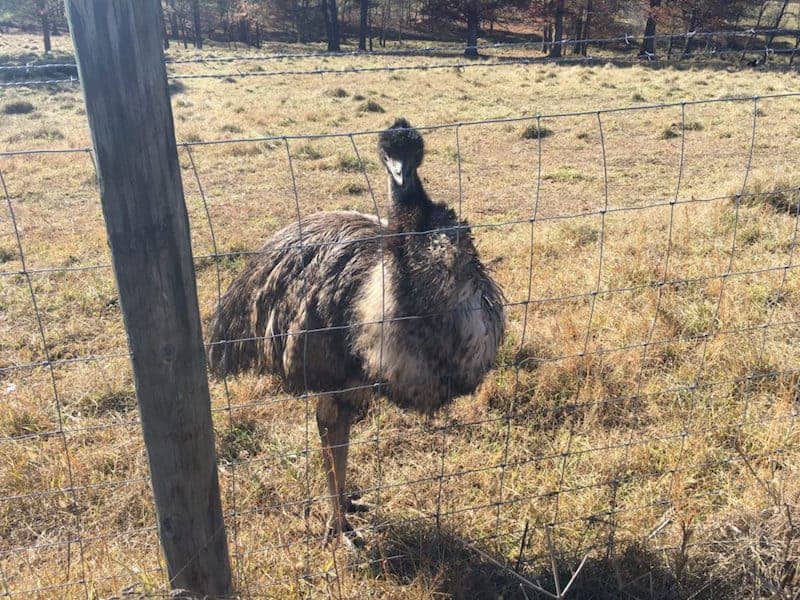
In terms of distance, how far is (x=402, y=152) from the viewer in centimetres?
303

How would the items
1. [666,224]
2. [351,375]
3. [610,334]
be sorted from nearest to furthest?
[351,375], [610,334], [666,224]

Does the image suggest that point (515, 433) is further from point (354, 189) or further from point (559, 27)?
point (559, 27)

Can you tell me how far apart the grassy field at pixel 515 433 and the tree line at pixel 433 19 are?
2526 centimetres

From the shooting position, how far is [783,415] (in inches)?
151

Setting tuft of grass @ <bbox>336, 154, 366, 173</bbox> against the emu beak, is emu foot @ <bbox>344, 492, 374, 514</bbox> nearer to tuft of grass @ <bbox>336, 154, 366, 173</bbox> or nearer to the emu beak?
the emu beak

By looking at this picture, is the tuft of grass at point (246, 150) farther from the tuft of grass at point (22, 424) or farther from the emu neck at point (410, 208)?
the emu neck at point (410, 208)

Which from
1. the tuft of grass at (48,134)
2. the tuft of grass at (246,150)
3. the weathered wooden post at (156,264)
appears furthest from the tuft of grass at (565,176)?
the tuft of grass at (48,134)

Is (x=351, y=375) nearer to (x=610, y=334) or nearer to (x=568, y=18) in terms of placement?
(x=610, y=334)

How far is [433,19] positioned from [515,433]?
3829cm

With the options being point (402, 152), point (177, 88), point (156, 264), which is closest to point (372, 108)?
point (177, 88)

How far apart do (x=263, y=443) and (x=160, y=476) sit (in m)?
1.99

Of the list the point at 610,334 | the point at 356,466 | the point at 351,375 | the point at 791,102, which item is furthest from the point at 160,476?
the point at 791,102

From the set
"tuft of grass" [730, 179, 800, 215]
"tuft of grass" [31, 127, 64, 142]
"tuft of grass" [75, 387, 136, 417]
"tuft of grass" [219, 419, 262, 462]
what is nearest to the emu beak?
"tuft of grass" [219, 419, 262, 462]

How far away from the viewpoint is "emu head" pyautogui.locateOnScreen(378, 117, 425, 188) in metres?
3.02
